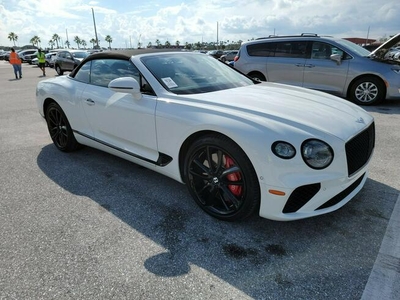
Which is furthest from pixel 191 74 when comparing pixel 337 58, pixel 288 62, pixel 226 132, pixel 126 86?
pixel 288 62

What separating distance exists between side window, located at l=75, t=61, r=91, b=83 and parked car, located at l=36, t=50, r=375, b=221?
0.16ft

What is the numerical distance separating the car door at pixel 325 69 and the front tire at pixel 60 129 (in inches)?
234

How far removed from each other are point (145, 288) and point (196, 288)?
0.33 metres

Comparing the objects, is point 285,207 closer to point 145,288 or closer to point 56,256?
point 145,288

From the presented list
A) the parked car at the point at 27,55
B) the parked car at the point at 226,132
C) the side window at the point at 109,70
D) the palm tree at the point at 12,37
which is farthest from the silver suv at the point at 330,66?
the palm tree at the point at 12,37

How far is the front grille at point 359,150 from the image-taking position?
2254mm

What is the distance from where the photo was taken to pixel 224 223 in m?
2.58

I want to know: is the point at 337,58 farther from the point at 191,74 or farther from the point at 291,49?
the point at 191,74

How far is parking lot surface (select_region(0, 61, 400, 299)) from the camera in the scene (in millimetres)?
1924

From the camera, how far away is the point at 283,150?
6.89 ft

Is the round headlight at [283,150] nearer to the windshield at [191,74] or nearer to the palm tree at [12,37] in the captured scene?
the windshield at [191,74]

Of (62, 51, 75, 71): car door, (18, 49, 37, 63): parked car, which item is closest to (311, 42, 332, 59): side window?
(62, 51, 75, 71): car door

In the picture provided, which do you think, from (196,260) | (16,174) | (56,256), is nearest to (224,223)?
(196,260)

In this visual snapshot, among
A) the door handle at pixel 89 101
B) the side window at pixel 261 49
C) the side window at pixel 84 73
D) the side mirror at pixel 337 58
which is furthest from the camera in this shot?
the side window at pixel 261 49
